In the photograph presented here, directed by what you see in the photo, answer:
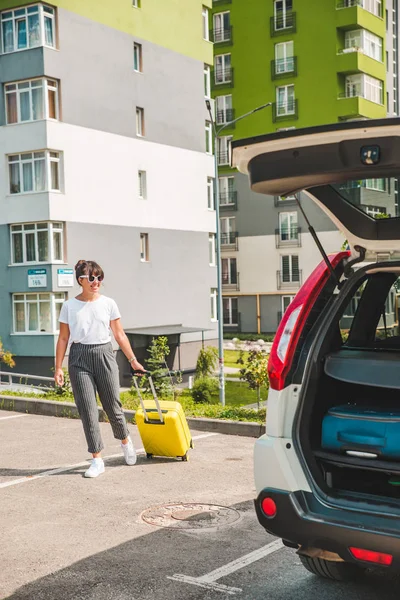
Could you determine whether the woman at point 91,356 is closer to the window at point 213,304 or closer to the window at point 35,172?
the window at point 35,172

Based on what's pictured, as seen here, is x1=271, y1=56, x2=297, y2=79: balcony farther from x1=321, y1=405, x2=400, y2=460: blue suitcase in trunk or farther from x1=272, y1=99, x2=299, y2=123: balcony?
x1=321, y1=405, x2=400, y2=460: blue suitcase in trunk

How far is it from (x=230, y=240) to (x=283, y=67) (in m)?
12.5

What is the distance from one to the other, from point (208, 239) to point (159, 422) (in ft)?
125

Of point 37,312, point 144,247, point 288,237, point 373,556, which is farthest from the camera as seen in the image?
point 288,237

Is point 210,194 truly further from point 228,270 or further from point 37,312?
point 228,270

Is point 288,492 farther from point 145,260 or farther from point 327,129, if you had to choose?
point 145,260

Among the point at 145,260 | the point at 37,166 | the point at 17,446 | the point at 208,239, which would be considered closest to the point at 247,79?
the point at 208,239

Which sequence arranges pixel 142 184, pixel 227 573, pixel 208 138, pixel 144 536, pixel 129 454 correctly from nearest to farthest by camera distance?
pixel 227 573 → pixel 144 536 → pixel 129 454 → pixel 142 184 → pixel 208 138

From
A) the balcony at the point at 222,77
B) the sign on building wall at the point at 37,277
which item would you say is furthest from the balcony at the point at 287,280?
the sign on building wall at the point at 37,277

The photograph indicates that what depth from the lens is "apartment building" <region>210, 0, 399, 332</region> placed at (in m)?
55.2

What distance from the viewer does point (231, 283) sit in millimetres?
62156

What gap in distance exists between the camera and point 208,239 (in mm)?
46125

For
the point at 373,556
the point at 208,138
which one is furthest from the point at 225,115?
the point at 373,556

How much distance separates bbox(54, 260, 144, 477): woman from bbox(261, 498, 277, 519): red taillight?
3.66m
